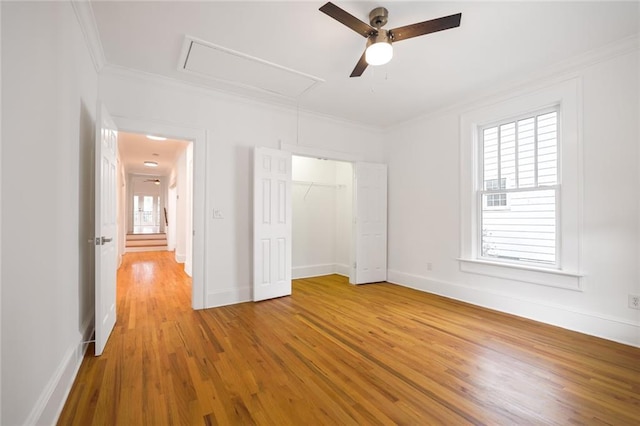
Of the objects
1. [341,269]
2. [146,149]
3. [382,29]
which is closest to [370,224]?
[341,269]

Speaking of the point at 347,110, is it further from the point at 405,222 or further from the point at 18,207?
the point at 18,207

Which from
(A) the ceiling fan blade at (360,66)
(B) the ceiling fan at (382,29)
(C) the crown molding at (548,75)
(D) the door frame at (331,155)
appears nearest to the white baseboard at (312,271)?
(D) the door frame at (331,155)

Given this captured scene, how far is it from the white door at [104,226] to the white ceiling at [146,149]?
287 cm

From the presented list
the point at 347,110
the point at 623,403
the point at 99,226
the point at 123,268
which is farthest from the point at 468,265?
the point at 123,268

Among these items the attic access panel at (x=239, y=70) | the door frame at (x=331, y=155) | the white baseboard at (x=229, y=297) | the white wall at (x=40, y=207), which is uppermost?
the attic access panel at (x=239, y=70)

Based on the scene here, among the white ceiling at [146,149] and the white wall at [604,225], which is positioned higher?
the white ceiling at [146,149]

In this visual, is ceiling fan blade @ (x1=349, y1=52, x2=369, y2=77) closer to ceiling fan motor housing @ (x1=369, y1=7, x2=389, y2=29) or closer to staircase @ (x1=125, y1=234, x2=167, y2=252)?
ceiling fan motor housing @ (x1=369, y1=7, x2=389, y2=29)

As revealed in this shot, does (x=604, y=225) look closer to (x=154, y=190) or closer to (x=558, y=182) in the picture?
(x=558, y=182)

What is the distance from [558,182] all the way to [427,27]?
7.64 feet

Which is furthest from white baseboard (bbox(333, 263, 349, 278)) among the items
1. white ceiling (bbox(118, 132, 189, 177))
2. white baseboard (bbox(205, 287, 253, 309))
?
white ceiling (bbox(118, 132, 189, 177))

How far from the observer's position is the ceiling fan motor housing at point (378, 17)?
7.38 ft

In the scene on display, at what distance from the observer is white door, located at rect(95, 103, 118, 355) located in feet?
7.80

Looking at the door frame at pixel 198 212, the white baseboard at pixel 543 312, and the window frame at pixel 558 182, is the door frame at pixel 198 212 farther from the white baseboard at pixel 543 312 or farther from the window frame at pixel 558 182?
the window frame at pixel 558 182

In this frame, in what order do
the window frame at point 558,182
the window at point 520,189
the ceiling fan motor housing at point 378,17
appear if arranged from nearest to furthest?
the ceiling fan motor housing at point 378,17
the window frame at point 558,182
the window at point 520,189
